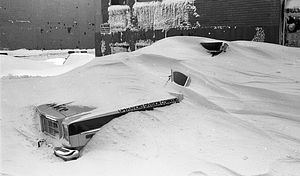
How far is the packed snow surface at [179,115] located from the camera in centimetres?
303

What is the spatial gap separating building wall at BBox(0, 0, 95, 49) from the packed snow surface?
11.5 meters

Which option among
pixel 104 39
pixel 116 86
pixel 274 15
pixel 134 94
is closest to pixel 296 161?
pixel 134 94

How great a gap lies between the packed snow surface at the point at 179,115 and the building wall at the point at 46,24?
11.5 metres

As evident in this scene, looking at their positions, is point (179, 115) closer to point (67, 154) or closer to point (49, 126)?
point (67, 154)

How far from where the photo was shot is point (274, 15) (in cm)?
739

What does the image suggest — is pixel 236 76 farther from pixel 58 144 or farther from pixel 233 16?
pixel 233 16

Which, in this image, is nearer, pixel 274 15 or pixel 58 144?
pixel 58 144

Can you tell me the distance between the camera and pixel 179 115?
12.6ft

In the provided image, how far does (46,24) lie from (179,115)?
1518cm

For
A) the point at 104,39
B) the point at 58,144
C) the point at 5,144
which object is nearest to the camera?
the point at 58,144

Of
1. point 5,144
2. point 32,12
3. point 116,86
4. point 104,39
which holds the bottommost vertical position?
point 5,144

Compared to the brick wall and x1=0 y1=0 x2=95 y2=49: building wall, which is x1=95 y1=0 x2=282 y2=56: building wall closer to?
the brick wall

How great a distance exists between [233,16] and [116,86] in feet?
17.1

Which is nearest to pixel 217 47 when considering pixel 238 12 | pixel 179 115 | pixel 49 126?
pixel 179 115
